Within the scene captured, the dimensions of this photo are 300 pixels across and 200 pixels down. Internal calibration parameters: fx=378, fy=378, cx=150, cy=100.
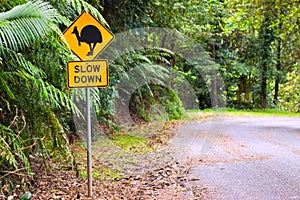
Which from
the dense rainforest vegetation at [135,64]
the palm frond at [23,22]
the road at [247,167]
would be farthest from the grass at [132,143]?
the palm frond at [23,22]

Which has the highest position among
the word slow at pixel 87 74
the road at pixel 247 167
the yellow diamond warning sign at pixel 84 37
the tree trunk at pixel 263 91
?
the yellow diamond warning sign at pixel 84 37

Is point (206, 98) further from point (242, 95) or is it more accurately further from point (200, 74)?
point (242, 95)

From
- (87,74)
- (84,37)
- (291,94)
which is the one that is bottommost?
(291,94)

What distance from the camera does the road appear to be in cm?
488

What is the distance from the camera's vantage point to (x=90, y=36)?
4.65 m

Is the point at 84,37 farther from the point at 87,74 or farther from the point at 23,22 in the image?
the point at 23,22

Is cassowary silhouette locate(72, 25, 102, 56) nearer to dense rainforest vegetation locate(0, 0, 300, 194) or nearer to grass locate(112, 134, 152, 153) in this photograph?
dense rainforest vegetation locate(0, 0, 300, 194)

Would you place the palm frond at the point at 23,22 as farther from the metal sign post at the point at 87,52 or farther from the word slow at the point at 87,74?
the word slow at the point at 87,74

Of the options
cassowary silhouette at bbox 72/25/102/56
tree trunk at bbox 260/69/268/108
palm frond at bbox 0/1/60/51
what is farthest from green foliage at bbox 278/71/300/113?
palm frond at bbox 0/1/60/51

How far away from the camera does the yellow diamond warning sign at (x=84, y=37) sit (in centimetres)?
462

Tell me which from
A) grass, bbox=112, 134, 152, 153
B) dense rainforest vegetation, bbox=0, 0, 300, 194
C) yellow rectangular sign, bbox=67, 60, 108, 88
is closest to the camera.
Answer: dense rainforest vegetation, bbox=0, 0, 300, 194

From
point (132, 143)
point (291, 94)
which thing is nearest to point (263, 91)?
point (291, 94)

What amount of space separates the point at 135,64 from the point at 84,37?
23.8 ft

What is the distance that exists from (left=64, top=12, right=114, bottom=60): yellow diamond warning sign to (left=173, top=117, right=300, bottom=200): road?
2321 millimetres
